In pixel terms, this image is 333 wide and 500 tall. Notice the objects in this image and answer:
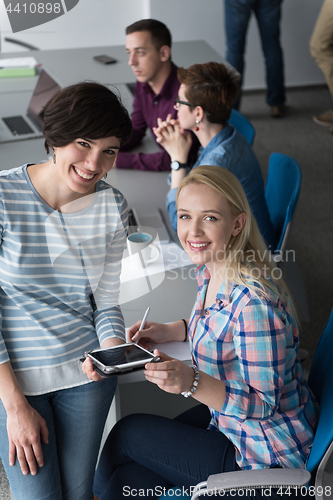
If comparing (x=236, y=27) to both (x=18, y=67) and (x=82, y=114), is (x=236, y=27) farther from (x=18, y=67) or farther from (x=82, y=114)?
(x=82, y=114)

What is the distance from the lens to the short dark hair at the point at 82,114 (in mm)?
944

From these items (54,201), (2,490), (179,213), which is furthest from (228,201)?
(2,490)

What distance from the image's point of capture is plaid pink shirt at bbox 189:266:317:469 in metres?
0.99

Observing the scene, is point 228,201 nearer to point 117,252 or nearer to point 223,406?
point 117,252

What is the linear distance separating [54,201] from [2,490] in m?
1.05

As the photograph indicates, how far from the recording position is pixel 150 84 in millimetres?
2178

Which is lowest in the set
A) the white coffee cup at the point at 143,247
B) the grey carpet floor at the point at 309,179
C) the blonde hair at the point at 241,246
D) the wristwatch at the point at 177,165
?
the grey carpet floor at the point at 309,179

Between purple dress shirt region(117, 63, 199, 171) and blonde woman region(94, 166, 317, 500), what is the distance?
842mm

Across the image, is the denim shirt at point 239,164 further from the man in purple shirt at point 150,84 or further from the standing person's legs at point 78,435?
the standing person's legs at point 78,435

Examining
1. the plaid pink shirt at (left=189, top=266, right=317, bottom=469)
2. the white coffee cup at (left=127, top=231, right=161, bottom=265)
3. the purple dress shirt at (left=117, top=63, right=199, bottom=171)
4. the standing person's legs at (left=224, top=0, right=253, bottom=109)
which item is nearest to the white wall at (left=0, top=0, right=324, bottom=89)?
the standing person's legs at (left=224, top=0, right=253, bottom=109)

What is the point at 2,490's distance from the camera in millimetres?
1538

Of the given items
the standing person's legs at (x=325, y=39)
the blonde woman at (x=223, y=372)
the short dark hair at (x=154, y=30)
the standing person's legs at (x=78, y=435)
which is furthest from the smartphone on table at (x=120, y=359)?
the standing person's legs at (x=325, y=39)

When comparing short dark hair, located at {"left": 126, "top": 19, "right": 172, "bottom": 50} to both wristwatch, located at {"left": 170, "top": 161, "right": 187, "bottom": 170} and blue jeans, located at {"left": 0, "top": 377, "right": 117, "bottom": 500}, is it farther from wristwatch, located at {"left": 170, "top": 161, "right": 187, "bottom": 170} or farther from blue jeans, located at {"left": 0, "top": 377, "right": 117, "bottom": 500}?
blue jeans, located at {"left": 0, "top": 377, "right": 117, "bottom": 500}

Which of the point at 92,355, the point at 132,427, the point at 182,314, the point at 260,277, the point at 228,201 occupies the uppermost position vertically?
the point at 228,201
